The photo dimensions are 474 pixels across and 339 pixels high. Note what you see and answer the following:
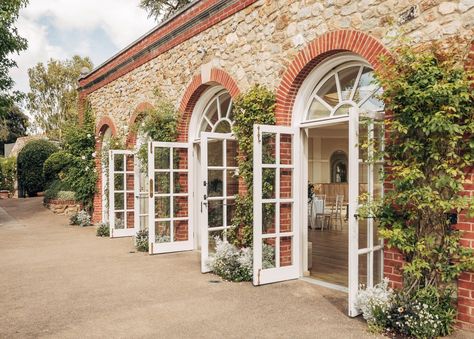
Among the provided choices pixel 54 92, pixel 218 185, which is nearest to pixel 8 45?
pixel 218 185

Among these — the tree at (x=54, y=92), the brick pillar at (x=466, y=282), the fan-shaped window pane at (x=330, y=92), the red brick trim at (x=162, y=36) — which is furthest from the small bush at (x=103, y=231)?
the tree at (x=54, y=92)

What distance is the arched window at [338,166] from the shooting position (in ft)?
62.9

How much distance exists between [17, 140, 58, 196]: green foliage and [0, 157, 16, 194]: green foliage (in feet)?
6.71

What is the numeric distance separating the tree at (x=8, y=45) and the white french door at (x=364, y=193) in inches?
400

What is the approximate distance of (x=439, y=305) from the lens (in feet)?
12.8

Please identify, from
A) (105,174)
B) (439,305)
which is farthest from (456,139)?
(105,174)

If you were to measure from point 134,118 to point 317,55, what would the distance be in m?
5.99

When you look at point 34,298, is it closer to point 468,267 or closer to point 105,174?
point 468,267

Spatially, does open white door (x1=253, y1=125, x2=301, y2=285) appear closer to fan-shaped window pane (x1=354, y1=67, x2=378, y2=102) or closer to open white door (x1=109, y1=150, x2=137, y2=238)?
fan-shaped window pane (x1=354, y1=67, x2=378, y2=102)

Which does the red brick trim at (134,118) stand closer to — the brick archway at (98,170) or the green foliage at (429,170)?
the brick archway at (98,170)

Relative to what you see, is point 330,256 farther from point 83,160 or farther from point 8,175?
point 8,175

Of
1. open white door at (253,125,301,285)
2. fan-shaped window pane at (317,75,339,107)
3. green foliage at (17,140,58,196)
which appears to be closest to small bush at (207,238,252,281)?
open white door at (253,125,301,285)

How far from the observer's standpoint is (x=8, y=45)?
11.5 meters

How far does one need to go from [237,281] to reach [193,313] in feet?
4.37
